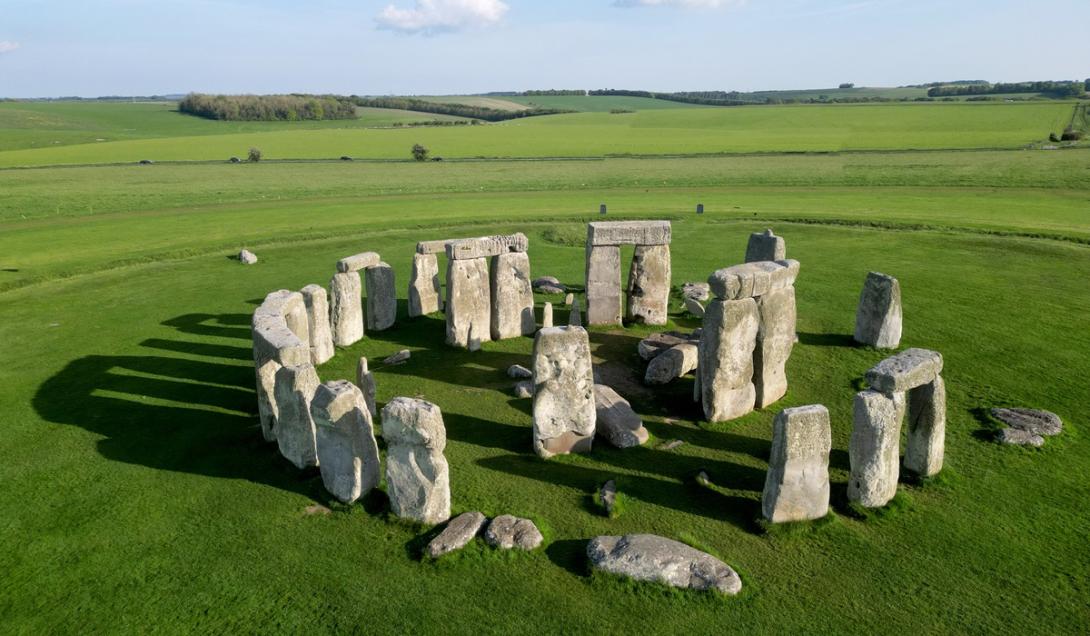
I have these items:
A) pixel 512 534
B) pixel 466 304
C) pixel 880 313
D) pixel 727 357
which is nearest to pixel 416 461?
pixel 512 534

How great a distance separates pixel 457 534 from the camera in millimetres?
9008

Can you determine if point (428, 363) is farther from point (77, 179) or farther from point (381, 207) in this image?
point (77, 179)

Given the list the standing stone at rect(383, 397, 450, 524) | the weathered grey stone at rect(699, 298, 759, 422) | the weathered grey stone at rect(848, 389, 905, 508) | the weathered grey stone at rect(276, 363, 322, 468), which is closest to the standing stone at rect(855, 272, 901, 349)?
the weathered grey stone at rect(699, 298, 759, 422)

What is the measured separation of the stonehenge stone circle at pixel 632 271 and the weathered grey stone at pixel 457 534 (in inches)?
335

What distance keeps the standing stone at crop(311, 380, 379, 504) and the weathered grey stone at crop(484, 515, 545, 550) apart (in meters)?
1.89

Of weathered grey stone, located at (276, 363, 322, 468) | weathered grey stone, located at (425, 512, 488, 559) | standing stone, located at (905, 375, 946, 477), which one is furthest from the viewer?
weathered grey stone, located at (276, 363, 322, 468)

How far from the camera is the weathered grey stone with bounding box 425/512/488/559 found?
8.80 meters

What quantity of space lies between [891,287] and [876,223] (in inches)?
637

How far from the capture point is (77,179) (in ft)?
174

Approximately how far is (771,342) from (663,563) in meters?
5.48

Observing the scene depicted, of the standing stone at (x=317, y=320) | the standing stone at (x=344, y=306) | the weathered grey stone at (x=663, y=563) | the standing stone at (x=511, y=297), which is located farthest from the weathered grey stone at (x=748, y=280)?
the standing stone at (x=344, y=306)

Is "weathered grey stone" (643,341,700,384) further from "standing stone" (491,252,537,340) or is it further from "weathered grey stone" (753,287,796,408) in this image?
"standing stone" (491,252,537,340)

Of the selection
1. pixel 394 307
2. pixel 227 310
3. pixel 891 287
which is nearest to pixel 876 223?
pixel 891 287

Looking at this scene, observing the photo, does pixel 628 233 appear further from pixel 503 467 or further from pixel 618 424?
pixel 503 467
